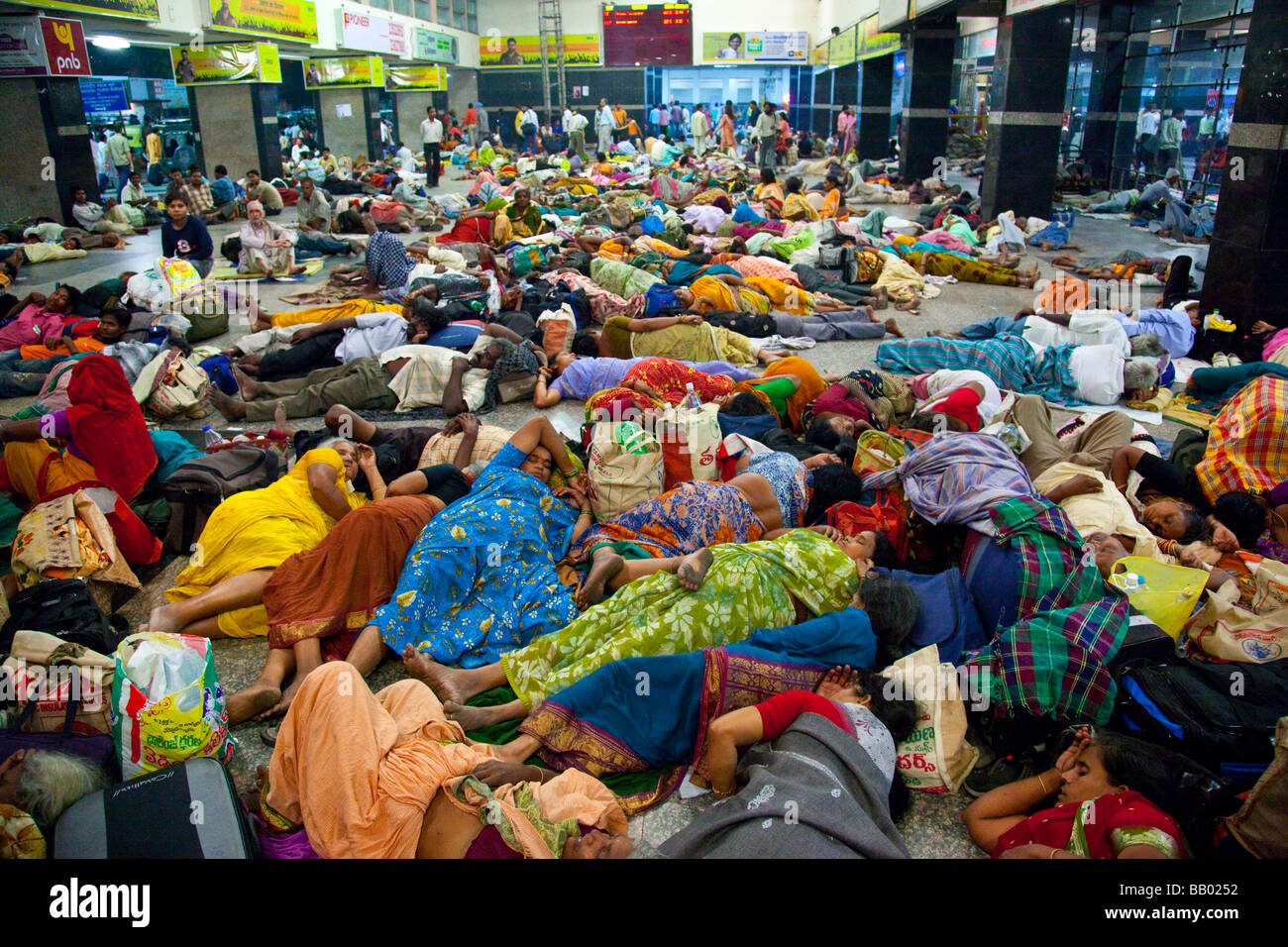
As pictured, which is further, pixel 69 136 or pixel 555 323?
pixel 69 136

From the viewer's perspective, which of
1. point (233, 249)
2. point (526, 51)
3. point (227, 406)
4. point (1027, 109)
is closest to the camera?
point (227, 406)

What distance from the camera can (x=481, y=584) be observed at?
3336 millimetres

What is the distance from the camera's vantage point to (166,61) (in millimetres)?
21234

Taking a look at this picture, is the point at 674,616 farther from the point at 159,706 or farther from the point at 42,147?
the point at 42,147

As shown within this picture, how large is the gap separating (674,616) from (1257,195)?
20.3ft

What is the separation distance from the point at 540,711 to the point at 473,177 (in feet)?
65.4

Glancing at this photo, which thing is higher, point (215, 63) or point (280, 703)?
point (215, 63)

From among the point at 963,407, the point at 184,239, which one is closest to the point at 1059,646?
the point at 963,407

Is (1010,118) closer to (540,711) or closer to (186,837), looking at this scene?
(540,711)

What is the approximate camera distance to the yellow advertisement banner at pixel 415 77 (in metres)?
23.3

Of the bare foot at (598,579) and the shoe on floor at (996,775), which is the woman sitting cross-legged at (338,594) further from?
the shoe on floor at (996,775)

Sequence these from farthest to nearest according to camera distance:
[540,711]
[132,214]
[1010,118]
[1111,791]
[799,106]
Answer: [799,106], [132,214], [1010,118], [540,711], [1111,791]

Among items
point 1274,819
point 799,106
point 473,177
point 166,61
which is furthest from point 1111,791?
point 799,106

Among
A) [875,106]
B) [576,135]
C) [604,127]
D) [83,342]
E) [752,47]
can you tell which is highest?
[752,47]
